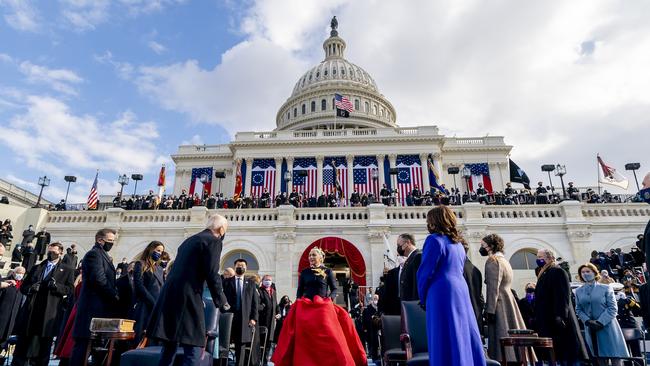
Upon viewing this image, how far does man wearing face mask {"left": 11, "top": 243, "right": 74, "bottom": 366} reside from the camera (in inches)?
289

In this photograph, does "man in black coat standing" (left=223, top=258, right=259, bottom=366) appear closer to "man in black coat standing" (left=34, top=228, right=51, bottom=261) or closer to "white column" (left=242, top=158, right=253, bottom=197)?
"man in black coat standing" (left=34, top=228, right=51, bottom=261)

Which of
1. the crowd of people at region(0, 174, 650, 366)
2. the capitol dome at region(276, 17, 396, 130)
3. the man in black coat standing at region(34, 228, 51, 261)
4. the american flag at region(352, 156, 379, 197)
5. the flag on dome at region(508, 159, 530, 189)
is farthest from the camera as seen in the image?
the capitol dome at region(276, 17, 396, 130)

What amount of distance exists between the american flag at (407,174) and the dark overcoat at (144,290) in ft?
119

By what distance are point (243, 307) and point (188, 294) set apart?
13.1ft

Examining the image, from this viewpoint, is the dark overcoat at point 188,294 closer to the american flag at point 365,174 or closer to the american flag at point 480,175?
the american flag at point 365,174

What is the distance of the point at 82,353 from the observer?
5.81 m

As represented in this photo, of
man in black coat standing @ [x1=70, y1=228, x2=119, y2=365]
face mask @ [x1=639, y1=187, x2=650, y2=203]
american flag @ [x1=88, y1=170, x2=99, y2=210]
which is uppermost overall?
american flag @ [x1=88, y1=170, x2=99, y2=210]

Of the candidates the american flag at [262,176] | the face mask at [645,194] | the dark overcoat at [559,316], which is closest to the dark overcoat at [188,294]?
the dark overcoat at [559,316]

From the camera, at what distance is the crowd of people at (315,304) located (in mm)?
4512

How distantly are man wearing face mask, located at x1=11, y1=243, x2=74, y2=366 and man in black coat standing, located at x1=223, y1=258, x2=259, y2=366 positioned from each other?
10.5 ft

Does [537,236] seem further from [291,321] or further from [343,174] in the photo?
[343,174]

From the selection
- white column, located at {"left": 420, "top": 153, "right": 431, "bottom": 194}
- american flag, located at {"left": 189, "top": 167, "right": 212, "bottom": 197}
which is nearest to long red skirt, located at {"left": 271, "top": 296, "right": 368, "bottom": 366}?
white column, located at {"left": 420, "top": 153, "right": 431, "bottom": 194}

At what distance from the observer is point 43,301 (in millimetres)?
7574

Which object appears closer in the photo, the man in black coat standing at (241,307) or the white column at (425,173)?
the man in black coat standing at (241,307)
